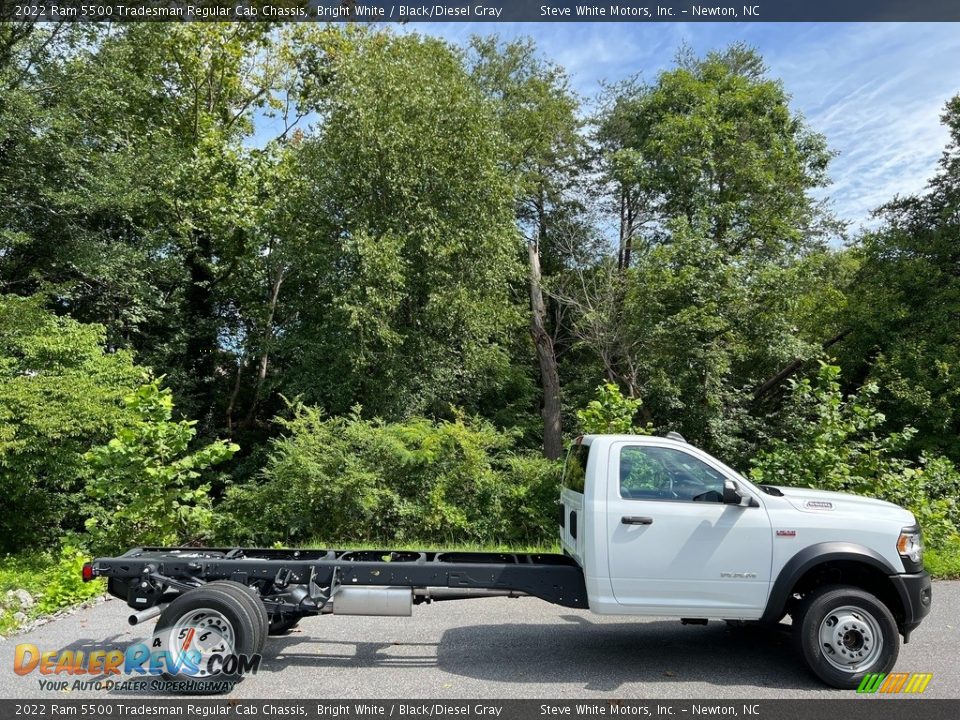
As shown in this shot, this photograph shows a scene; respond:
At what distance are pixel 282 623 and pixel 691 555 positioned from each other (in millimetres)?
3540

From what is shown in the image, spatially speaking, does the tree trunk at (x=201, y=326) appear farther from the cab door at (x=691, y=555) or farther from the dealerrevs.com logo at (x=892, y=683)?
the dealerrevs.com logo at (x=892, y=683)

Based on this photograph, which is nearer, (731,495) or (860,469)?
(731,495)

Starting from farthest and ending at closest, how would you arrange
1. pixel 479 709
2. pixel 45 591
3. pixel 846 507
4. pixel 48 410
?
pixel 48 410 → pixel 45 591 → pixel 846 507 → pixel 479 709

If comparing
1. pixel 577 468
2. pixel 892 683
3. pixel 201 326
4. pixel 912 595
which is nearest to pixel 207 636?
pixel 577 468

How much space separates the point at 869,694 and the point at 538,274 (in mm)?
19057

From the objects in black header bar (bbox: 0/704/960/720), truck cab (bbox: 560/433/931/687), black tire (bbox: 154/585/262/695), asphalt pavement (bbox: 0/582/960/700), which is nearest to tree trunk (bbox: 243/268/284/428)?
asphalt pavement (bbox: 0/582/960/700)

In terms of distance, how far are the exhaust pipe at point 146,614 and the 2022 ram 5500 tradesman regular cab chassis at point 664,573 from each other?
2cm

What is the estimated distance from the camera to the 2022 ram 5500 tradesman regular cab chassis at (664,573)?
518cm

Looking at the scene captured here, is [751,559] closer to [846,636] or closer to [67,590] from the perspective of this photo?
[846,636]

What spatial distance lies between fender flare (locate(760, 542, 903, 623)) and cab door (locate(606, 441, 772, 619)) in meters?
0.09

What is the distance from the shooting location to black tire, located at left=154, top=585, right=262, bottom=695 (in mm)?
5102

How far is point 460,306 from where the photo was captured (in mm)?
16875

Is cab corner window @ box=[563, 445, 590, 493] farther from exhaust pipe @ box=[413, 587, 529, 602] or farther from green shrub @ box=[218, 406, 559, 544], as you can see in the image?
green shrub @ box=[218, 406, 559, 544]

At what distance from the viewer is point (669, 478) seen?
5.48 meters
